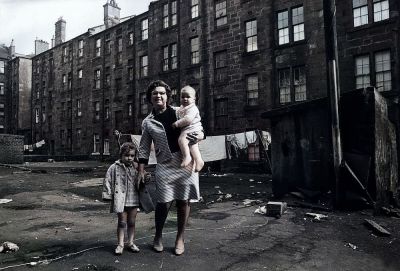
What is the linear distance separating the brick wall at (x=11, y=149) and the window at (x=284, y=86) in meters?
15.1

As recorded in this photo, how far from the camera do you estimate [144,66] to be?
27.9 m

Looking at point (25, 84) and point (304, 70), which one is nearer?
point (304, 70)

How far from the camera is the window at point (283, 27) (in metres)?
19.1

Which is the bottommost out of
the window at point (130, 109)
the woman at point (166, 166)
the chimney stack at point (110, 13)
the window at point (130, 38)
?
the woman at point (166, 166)

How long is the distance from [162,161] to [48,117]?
40.2 meters

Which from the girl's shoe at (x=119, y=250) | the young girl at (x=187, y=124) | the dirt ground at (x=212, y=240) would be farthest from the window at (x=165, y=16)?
the girl's shoe at (x=119, y=250)

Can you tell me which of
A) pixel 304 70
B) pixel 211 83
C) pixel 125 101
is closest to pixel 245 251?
pixel 304 70


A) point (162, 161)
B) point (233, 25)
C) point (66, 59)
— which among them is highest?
point (66, 59)

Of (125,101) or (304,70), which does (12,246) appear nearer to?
(304,70)

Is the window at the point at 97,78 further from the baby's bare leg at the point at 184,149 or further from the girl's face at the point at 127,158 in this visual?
the baby's bare leg at the point at 184,149

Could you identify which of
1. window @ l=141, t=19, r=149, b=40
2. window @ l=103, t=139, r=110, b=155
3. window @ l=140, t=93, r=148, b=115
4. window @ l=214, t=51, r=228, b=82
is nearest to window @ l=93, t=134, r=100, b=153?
window @ l=103, t=139, r=110, b=155

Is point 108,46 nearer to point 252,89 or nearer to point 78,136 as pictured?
point 78,136

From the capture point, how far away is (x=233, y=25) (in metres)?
21.3

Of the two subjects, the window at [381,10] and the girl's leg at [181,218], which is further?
the window at [381,10]
